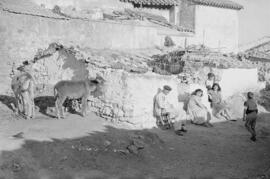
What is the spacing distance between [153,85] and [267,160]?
3.72m

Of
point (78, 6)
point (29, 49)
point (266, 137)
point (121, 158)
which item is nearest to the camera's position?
point (121, 158)

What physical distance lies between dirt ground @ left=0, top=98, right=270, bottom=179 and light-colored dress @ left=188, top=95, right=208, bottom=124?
3.91 feet

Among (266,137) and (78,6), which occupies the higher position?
(78,6)

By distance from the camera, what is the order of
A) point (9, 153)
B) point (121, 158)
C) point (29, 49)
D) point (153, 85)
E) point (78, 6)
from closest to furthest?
point (9, 153)
point (121, 158)
point (153, 85)
point (29, 49)
point (78, 6)

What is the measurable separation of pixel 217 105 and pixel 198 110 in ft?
5.16

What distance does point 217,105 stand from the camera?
14.0 meters

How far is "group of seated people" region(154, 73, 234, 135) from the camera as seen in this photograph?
11398 mm

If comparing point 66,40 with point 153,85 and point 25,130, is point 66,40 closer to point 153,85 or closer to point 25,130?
point 153,85

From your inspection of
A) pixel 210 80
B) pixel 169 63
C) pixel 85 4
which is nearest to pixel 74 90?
pixel 169 63

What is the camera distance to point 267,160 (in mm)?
9945

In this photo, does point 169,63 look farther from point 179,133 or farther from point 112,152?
point 112,152

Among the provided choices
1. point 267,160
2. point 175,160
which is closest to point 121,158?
point 175,160

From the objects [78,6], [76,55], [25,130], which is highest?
[78,6]

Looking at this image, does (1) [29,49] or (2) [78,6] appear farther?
(2) [78,6]
